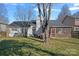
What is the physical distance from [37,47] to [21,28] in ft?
0.97

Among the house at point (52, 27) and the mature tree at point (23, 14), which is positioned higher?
the mature tree at point (23, 14)

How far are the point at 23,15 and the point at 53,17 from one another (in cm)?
36

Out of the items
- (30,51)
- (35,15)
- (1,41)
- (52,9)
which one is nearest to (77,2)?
(52,9)

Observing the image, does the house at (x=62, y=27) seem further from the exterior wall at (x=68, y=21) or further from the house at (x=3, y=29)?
the house at (x=3, y=29)

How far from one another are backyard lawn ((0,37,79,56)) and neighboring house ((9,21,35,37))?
60mm

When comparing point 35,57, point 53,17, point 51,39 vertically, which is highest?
point 53,17

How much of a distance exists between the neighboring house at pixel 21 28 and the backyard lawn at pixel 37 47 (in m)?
0.06

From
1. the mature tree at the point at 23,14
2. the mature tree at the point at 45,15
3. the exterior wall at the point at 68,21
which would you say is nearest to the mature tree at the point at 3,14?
the mature tree at the point at 23,14

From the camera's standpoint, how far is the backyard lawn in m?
3.17

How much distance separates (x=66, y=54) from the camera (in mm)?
3164

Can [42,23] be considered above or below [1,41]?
above

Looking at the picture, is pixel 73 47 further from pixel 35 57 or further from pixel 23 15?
pixel 23 15

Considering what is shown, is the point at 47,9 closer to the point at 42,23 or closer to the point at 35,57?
the point at 42,23

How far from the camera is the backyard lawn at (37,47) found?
3.17 m
